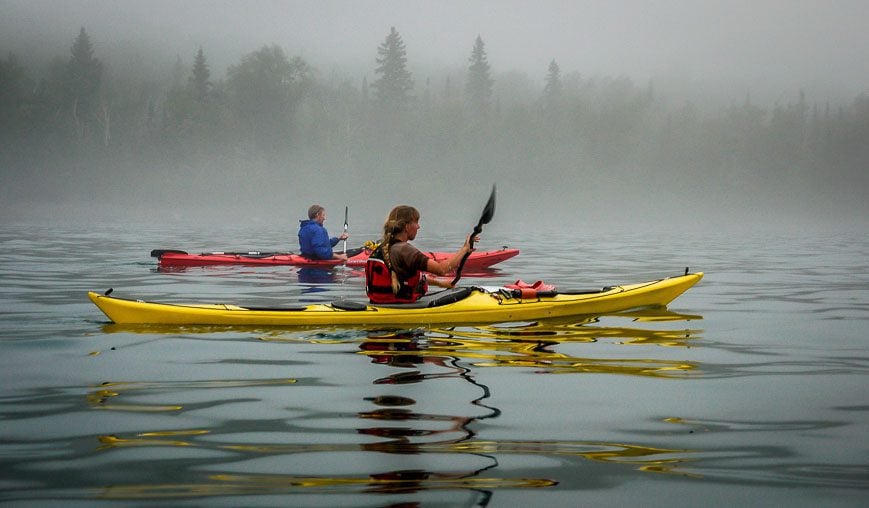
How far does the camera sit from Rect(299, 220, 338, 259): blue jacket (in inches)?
610

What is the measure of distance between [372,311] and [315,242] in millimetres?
6876

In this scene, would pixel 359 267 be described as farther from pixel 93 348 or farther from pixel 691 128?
pixel 691 128

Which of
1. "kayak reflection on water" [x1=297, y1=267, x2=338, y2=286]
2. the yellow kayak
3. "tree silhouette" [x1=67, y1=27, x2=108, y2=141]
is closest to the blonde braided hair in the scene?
the yellow kayak

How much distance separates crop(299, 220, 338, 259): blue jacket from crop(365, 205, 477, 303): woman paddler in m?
6.53

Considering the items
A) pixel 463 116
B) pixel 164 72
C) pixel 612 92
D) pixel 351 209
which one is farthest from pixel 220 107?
pixel 612 92

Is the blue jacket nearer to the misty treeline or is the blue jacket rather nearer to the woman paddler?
the woman paddler

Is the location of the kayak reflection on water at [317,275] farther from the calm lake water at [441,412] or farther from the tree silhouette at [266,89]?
the tree silhouette at [266,89]

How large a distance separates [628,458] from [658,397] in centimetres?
156

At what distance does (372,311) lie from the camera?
885 centimetres

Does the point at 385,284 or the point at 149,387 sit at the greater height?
the point at 385,284

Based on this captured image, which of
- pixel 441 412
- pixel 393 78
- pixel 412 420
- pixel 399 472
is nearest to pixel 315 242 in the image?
pixel 441 412

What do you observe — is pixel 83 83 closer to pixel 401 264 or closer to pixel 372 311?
pixel 372 311

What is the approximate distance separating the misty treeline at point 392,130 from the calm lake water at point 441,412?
89.3 m

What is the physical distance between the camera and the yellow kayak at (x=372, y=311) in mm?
8867
